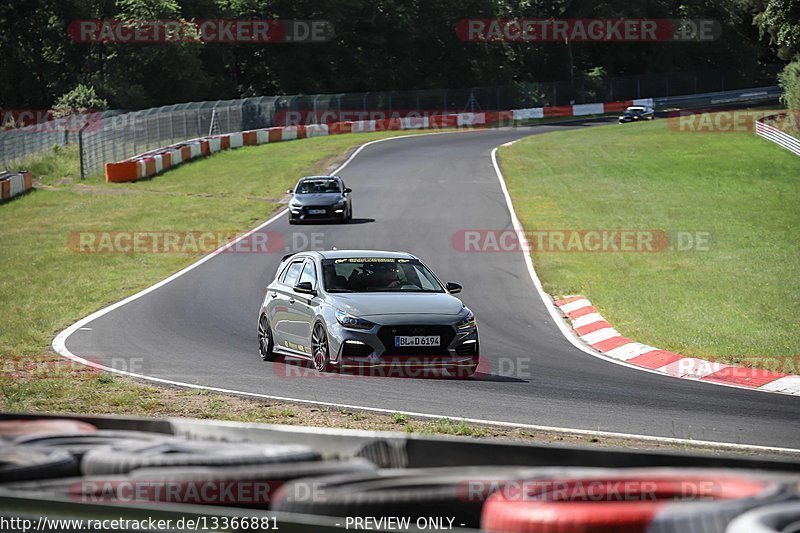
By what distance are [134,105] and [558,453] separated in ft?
230

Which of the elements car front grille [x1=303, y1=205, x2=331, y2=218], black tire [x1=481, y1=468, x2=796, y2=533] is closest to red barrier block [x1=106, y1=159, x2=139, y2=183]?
car front grille [x1=303, y1=205, x2=331, y2=218]

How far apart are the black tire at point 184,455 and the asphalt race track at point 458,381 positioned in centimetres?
511

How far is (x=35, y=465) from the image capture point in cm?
565

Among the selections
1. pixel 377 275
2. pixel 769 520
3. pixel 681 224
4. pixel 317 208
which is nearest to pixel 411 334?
pixel 377 275

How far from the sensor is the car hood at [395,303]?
1341 centimetres

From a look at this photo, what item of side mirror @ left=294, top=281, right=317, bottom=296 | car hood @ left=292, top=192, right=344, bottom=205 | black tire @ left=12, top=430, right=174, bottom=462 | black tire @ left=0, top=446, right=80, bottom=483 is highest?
black tire @ left=0, top=446, right=80, bottom=483

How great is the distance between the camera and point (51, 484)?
5.56 m

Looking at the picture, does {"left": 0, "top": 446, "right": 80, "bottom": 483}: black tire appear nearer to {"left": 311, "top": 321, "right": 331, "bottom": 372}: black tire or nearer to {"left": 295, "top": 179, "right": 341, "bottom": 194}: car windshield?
{"left": 311, "top": 321, "right": 331, "bottom": 372}: black tire

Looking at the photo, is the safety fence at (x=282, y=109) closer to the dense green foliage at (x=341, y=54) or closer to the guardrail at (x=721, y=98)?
the dense green foliage at (x=341, y=54)

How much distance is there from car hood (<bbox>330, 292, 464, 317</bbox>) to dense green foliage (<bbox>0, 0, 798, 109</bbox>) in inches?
2202

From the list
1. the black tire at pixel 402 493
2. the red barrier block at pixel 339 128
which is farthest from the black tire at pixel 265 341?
the red barrier block at pixel 339 128

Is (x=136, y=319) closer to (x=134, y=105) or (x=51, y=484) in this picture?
(x=51, y=484)

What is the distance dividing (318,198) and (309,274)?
1754 cm

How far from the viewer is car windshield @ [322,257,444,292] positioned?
14.5 metres
